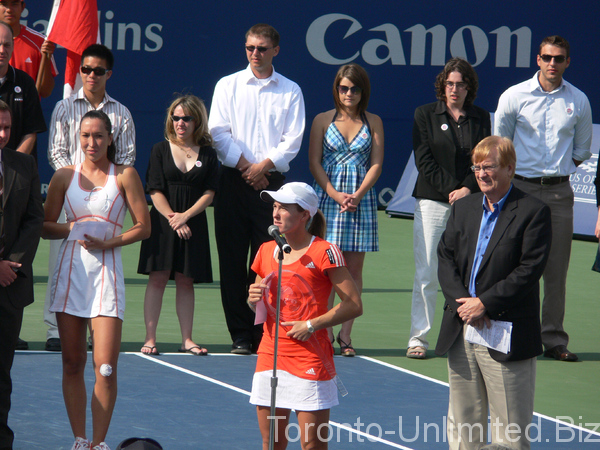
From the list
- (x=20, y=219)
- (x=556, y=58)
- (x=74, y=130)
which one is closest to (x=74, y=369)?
(x=20, y=219)

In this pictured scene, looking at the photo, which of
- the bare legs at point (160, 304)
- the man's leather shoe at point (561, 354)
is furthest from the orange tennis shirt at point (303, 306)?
the man's leather shoe at point (561, 354)

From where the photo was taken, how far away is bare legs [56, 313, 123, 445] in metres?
4.96

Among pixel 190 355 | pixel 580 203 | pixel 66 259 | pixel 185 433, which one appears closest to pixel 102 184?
pixel 66 259

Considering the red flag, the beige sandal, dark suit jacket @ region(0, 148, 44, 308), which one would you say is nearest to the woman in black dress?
the red flag

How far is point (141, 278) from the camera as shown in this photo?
1017 centimetres

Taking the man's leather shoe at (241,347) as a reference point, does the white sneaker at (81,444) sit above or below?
below

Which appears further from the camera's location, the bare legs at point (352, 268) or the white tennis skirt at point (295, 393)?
the bare legs at point (352, 268)

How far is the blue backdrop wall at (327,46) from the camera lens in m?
14.8

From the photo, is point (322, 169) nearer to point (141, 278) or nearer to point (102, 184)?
point (102, 184)

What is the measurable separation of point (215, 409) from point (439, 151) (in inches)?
113

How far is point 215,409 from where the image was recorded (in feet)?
19.5

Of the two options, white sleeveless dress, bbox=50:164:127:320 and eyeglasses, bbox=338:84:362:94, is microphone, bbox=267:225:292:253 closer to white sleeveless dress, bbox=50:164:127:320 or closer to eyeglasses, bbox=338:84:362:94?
white sleeveless dress, bbox=50:164:127:320

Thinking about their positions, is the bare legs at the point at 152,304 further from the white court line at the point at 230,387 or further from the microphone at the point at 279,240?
the microphone at the point at 279,240

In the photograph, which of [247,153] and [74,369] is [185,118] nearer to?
[247,153]
